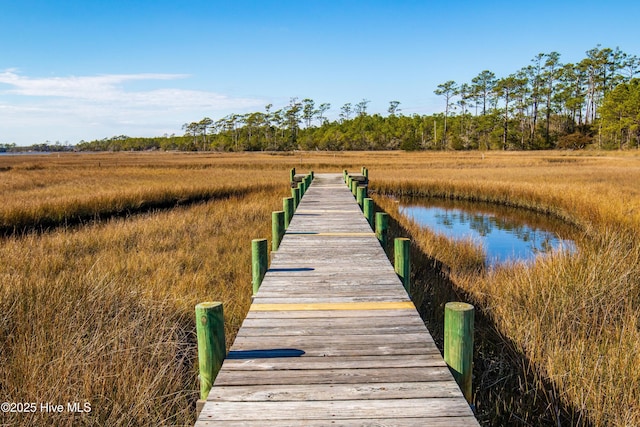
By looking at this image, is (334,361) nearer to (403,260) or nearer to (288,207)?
(403,260)

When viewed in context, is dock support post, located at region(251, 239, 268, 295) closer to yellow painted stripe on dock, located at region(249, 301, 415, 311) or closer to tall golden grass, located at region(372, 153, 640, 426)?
yellow painted stripe on dock, located at region(249, 301, 415, 311)

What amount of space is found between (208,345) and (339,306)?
1.70 metres

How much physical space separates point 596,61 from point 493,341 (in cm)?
7097

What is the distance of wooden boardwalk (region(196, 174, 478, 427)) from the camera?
8.52 ft

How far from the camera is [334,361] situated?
10.6ft

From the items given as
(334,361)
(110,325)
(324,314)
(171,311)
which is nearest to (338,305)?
(324,314)

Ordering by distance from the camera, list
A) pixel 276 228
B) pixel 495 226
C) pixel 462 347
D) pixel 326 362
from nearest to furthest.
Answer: pixel 462 347, pixel 326 362, pixel 276 228, pixel 495 226

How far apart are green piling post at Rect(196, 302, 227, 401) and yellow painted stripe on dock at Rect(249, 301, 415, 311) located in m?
1.26

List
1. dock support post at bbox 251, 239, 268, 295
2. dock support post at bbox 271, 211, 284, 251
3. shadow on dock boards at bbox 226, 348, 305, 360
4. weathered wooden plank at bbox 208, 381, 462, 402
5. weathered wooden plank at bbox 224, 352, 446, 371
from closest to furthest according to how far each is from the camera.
A: weathered wooden plank at bbox 208, 381, 462, 402
weathered wooden plank at bbox 224, 352, 446, 371
shadow on dock boards at bbox 226, 348, 305, 360
dock support post at bbox 251, 239, 268, 295
dock support post at bbox 271, 211, 284, 251

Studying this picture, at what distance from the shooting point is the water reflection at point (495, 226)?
1171 cm

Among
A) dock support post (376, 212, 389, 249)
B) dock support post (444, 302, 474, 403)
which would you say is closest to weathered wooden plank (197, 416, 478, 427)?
dock support post (444, 302, 474, 403)

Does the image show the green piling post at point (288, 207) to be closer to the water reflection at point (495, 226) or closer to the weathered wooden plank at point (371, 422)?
the water reflection at point (495, 226)

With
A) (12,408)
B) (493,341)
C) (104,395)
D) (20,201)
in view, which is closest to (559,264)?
(493,341)

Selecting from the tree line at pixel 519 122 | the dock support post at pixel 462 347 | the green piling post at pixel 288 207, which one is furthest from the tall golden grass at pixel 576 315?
the tree line at pixel 519 122
